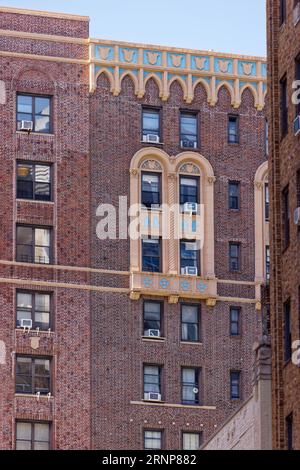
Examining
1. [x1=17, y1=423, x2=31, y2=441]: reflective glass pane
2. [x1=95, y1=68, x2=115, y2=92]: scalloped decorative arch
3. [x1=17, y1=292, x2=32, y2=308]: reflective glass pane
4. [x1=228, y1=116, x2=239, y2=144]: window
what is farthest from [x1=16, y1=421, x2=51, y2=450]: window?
[x1=228, y1=116, x2=239, y2=144]: window

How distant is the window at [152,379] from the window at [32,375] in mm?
4806

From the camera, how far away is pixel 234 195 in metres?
118

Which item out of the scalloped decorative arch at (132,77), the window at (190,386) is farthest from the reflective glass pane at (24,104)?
the window at (190,386)

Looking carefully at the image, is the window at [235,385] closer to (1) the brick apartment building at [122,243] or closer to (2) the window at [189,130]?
(1) the brick apartment building at [122,243]

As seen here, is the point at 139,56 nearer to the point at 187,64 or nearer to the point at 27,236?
the point at 187,64

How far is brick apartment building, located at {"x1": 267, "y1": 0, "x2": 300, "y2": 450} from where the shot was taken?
258 feet

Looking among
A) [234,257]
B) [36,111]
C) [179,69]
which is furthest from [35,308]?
[179,69]

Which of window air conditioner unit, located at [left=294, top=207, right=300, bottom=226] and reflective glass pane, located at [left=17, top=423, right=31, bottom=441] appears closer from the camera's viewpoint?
window air conditioner unit, located at [left=294, top=207, right=300, bottom=226]

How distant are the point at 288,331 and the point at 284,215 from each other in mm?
4294

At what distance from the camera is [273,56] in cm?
8362

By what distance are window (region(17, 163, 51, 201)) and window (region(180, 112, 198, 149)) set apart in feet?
23.9

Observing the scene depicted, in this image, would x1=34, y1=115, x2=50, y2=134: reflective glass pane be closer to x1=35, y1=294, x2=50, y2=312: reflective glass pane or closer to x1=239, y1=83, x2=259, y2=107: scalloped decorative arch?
x1=35, y1=294, x2=50, y2=312: reflective glass pane

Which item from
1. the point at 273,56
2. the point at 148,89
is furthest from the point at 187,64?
the point at 273,56

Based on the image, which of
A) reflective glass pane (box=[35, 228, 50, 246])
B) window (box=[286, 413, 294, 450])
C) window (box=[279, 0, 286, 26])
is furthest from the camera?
reflective glass pane (box=[35, 228, 50, 246])
